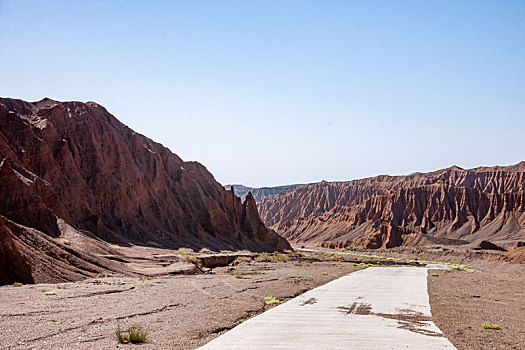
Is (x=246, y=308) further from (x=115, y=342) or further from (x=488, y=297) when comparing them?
(x=488, y=297)

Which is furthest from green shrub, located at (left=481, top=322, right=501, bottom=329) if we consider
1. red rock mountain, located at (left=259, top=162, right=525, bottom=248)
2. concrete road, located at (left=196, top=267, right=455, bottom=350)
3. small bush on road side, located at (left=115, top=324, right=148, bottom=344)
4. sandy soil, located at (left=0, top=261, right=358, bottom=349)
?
red rock mountain, located at (left=259, top=162, right=525, bottom=248)

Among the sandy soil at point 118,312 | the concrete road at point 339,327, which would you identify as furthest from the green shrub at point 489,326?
the sandy soil at point 118,312

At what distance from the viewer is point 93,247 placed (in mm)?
40562

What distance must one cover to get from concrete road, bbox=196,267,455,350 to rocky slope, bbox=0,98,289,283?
15.4m

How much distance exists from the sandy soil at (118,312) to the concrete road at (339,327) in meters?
0.94

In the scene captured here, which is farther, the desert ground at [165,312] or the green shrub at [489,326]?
the green shrub at [489,326]

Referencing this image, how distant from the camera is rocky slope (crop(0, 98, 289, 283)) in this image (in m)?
30.4

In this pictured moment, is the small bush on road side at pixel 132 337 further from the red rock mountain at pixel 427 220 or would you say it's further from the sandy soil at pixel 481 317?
the red rock mountain at pixel 427 220

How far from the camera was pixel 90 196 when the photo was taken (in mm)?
61031

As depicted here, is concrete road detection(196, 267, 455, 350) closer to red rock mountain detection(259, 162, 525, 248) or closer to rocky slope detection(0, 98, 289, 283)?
rocky slope detection(0, 98, 289, 283)

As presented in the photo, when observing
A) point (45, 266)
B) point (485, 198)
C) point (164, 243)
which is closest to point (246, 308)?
point (45, 266)

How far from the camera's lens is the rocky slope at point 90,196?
3044 cm

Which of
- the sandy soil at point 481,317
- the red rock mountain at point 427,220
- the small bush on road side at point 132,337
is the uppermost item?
the red rock mountain at point 427,220

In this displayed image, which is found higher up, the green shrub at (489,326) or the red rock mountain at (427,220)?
the red rock mountain at (427,220)
